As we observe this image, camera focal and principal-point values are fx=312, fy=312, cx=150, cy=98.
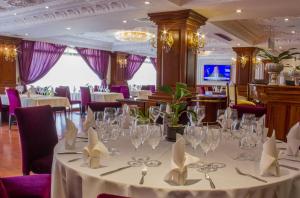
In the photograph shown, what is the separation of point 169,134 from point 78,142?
0.73 m

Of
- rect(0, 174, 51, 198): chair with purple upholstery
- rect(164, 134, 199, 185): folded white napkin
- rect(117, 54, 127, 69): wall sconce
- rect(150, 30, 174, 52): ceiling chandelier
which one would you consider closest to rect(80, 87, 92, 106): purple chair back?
rect(150, 30, 174, 52): ceiling chandelier

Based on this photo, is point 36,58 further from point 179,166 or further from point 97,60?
point 179,166

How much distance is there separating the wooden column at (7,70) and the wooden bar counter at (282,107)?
7.97 m

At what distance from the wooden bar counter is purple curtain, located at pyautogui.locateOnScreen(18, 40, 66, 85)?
850cm

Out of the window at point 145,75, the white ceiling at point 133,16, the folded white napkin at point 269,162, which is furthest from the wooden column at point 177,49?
the window at point 145,75

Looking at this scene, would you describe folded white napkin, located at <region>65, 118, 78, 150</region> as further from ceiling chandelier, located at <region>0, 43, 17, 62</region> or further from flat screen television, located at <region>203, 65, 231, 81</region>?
flat screen television, located at <region>203, 65, 231, 81</region>

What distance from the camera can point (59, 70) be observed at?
40.8 ft

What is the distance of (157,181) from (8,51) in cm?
938

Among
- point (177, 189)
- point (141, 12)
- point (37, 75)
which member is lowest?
point (177, 189)

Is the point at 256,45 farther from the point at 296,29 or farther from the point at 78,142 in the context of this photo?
the point at 78,142

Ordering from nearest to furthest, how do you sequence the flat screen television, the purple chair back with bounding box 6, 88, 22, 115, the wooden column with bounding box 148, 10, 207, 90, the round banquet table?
the round banquet table → the wooden column with bounding box 148, 10, 207, 90 → the purple chair back with bounding box 6, 88, 22, 115 → the flat screen television

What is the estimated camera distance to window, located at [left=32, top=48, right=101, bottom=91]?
12.1 meters

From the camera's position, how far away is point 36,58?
11172mm

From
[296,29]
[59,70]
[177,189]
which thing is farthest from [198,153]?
[59,70]
